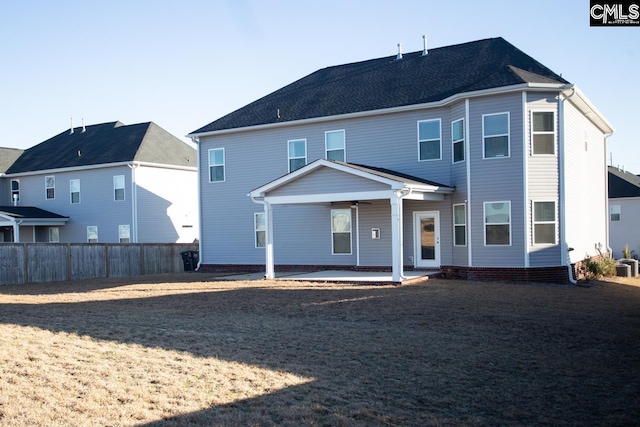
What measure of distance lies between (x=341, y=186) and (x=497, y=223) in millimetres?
4816

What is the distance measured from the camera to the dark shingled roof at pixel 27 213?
1209 inches

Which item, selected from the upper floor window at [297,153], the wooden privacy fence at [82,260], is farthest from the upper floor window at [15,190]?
the upper floor window at [297,153]

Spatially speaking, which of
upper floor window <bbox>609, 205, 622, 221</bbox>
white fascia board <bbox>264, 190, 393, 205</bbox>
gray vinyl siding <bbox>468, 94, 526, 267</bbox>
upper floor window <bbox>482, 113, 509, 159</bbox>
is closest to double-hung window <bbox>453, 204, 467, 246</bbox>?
gray vinyl siding <bbox>468, 94, 526, 267</bbox>

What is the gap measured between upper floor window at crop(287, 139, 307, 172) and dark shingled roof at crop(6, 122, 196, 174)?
1090 cm

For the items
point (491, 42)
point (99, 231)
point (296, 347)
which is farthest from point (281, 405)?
point (99, 231)

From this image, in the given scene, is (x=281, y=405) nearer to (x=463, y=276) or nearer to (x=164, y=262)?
(x=463, y=276)

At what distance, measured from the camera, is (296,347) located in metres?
8.85

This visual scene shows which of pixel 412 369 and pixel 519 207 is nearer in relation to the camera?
pixel 412 369

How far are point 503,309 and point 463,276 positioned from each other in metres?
6.32

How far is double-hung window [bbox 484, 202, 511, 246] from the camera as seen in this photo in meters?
18.2

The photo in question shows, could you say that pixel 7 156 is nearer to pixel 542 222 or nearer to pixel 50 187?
pixel 50 187

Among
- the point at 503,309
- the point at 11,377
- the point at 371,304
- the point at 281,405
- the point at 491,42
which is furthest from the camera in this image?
the point at 491,42

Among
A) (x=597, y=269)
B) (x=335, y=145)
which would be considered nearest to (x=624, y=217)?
(x=597, y=269)

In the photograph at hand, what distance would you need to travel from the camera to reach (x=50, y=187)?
1313 inches
